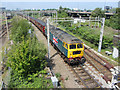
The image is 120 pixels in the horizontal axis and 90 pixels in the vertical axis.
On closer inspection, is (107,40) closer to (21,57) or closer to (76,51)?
(76,51)

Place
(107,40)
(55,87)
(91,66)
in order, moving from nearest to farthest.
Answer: (55,87) < (91,66) < (107,40)

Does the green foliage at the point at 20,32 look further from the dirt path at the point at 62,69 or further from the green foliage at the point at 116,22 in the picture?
the green foliage at the point at 116,22

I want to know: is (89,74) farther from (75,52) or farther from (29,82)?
(29,82)

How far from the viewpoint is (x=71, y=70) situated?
10.4 meters

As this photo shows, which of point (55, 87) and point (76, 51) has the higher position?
point (76, 51)

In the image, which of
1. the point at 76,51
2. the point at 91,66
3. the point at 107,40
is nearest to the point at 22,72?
the point at 76,51

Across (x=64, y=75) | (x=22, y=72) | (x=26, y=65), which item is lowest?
(x=64, y=75)

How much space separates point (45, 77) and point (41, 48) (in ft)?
7.98

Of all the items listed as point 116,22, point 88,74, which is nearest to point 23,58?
point 88,74

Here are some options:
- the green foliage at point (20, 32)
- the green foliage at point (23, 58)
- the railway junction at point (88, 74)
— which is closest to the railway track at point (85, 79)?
the railway junction at point (88, 74)

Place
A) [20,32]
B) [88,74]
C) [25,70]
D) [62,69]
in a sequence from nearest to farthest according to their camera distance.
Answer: [25,70], [88,74], [62,69], [20,32]

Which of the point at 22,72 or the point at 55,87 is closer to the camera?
the point at 55,87

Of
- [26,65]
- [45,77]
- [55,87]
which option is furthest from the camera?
[45,77]

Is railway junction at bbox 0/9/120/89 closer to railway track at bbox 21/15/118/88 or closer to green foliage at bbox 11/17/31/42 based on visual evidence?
railway track at bbox 21/15/118/88
